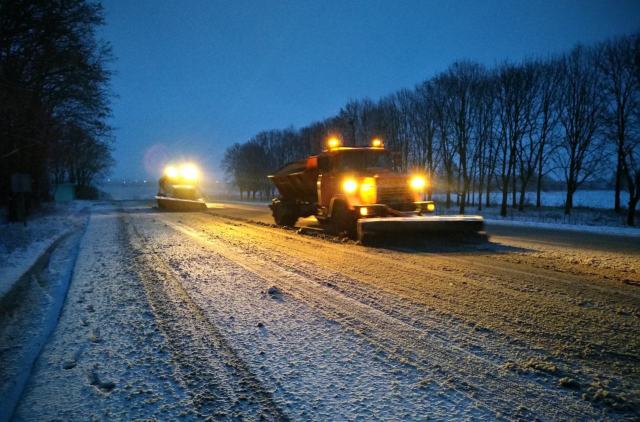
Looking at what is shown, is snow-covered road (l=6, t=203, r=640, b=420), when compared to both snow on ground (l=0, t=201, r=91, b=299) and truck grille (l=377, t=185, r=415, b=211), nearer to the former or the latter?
snow on ground (l=0, t=201, r=91, b=299)

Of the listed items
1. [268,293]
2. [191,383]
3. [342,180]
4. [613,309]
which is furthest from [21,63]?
[613,309]

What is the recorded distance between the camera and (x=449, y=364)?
279 centimetres

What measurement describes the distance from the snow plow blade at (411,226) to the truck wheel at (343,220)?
853mm

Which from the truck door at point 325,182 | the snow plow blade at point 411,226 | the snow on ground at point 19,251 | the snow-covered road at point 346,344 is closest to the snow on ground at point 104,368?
the snow-covered road at point 346,344

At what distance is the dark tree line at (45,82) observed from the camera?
44.6 feet

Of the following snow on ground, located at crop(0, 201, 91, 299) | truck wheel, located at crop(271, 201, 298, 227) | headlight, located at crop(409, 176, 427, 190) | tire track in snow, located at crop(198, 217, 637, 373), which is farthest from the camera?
truck wheel, located at crop(271, 201, 298, 227)

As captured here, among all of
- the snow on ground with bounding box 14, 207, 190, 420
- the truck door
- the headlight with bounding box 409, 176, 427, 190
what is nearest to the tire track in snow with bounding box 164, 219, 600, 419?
the snow on ground with bounding box 14, 207, 190, 420

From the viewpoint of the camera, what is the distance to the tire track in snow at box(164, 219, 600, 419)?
2254mm

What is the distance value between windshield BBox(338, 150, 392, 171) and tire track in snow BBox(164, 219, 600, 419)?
237 inches

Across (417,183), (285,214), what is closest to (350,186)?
(417,183)

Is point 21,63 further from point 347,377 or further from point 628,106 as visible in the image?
point 628,106

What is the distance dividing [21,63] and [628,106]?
1484 inches

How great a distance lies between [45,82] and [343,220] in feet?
61.5

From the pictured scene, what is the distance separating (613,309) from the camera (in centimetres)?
399
